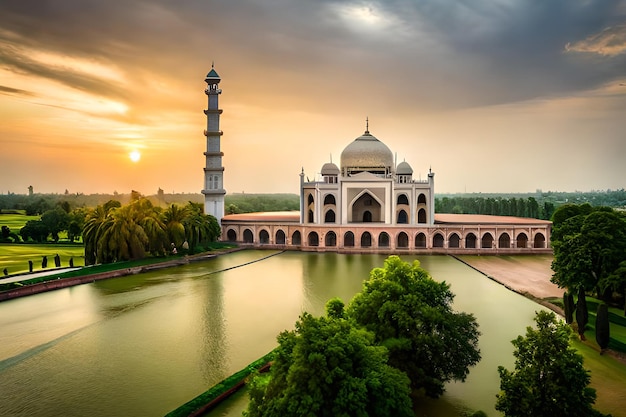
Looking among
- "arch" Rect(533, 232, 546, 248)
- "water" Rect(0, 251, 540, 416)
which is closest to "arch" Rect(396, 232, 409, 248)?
"arch" Rect(533, 232, 546, 248)

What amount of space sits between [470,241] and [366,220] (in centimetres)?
797

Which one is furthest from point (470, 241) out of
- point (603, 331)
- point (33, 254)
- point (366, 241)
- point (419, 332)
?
point (33, 254)

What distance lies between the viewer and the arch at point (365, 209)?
35.9 m

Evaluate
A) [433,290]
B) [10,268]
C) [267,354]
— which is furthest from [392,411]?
[10,268]

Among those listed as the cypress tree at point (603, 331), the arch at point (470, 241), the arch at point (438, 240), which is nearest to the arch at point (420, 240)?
the arch at point (438, 240)

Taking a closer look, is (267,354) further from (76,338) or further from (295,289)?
(295,289)

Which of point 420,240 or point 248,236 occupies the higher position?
point 248,236

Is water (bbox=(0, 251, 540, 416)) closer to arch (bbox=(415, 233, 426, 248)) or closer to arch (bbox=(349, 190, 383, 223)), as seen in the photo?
arch (bbox=(415, 233, 426, 248))

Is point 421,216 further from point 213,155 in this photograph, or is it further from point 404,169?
point 213,155

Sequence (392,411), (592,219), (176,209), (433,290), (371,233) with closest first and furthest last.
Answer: (392,411), (433,290), (592,219), (176,209), (371,233)

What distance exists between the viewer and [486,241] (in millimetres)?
31812

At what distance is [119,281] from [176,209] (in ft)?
25.0

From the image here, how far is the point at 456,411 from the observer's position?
8.80 meters

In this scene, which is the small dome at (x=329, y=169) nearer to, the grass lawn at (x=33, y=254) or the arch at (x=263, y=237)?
the arch at (x=263, y=237)
